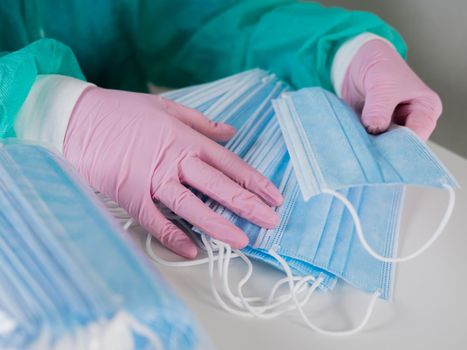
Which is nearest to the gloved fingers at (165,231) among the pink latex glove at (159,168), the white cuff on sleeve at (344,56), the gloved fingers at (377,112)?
the pink latex glove at (159,168)

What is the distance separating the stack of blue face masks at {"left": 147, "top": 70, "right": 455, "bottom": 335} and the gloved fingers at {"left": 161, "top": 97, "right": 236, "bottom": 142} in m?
0.04

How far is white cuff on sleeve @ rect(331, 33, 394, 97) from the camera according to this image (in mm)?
1101

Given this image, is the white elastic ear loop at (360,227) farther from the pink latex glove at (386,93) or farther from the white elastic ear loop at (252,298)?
the pink latex glove at (386,93)

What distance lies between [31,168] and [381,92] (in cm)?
57

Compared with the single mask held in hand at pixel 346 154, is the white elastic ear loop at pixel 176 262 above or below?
below

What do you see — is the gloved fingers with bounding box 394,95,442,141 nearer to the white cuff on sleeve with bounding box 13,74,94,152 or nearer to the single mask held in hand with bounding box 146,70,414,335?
the single mask held in hand with bounding box 146,70,414,335

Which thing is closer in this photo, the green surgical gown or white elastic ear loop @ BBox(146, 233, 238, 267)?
white elastic ear loop @ BBox(146, 233, 238, 267)

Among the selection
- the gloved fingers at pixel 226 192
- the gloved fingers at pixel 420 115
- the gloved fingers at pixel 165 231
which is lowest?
the gloved fingers at pixel 165 231

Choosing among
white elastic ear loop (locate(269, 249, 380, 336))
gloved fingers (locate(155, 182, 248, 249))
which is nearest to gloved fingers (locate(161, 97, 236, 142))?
gloved fingers (locate(155, 182, 248, 249))

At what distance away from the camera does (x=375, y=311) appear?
742 mm

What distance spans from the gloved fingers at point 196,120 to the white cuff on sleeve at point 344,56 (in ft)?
1.04

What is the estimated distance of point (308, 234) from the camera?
76 cm

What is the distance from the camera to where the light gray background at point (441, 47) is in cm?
134

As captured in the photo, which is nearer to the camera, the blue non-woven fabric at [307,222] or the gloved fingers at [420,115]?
the blue non-woven fabric at [307,222]
